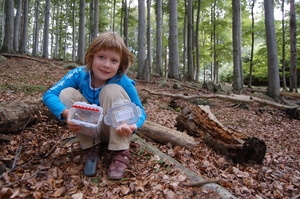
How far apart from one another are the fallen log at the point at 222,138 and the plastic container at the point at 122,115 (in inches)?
73.6

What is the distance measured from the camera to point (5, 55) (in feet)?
35.5

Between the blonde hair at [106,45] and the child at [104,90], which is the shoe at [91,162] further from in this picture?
the blonde hair at [106,45]

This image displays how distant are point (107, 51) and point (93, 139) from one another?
0.93 metres

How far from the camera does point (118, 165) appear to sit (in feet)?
7.14

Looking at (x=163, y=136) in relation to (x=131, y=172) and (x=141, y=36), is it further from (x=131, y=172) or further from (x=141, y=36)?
(x=141, y=36)

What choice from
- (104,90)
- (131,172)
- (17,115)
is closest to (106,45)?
(104,90)

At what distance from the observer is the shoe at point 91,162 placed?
2160 mm

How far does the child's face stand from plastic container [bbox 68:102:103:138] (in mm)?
395

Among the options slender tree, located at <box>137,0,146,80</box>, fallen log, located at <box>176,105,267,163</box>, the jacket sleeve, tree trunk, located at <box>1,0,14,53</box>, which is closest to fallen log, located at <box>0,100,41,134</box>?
the jacket sleeve

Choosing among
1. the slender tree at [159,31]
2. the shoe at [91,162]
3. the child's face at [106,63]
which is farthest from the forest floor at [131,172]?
the slender tree at [159,31]

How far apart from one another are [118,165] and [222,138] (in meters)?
2.01

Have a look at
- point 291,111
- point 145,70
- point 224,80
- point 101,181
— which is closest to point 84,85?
point 101,181

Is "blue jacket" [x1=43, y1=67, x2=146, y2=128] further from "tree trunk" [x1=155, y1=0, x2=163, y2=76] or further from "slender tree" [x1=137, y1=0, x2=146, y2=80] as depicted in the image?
"tree trunk" [x1=155, y1=0, x2=163, y2=76]

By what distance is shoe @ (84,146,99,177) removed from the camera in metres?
2.16
